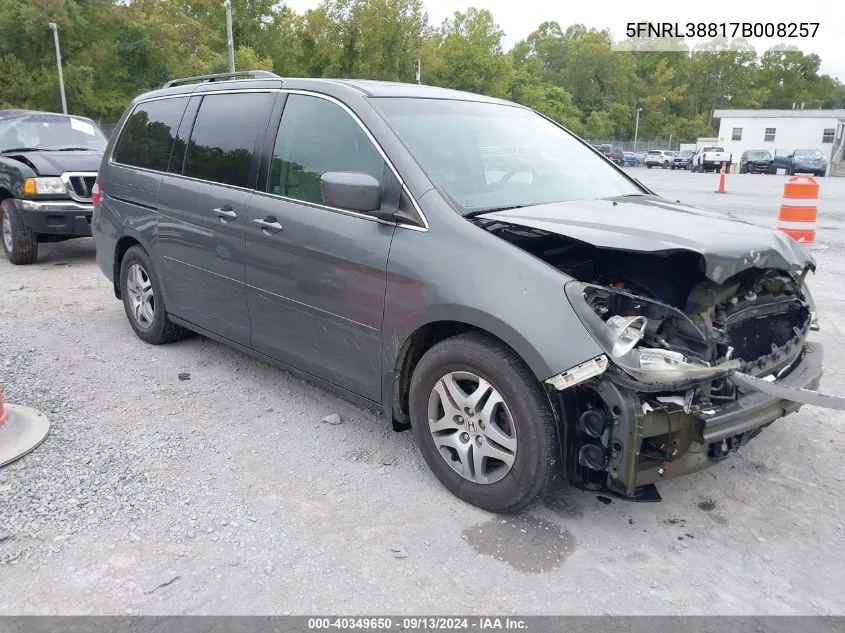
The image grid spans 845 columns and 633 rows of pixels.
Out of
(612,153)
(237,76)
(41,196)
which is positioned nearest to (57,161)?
(41,196)

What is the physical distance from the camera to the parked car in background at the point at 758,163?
38094 millimetres

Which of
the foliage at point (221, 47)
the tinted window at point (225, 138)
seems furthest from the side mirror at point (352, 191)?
the foliage at point (221, 47)

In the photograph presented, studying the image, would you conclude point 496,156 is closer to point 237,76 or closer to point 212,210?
point 212,210

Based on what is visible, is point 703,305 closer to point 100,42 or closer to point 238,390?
point 238,390

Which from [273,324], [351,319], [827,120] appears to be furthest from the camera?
[827,120]

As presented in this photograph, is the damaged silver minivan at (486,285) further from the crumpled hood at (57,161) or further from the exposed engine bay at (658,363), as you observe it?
the crumpled hood at (57,161)

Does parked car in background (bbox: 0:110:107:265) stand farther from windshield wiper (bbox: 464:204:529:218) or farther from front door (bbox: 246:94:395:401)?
windshield wiper (bbox: 464:204:529:218)

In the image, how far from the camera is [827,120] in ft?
A: 198

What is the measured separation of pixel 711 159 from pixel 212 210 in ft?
145

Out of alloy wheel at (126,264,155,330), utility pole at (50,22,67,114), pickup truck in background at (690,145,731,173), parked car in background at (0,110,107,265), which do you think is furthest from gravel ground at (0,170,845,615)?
pickup truck in background at (690,145,731,173)

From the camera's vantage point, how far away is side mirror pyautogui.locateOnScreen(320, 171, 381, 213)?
128 inches

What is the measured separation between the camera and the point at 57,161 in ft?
28.2

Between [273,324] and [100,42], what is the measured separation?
48.0 meters

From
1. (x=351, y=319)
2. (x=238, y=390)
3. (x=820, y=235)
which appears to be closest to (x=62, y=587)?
(x=351, y=319)
